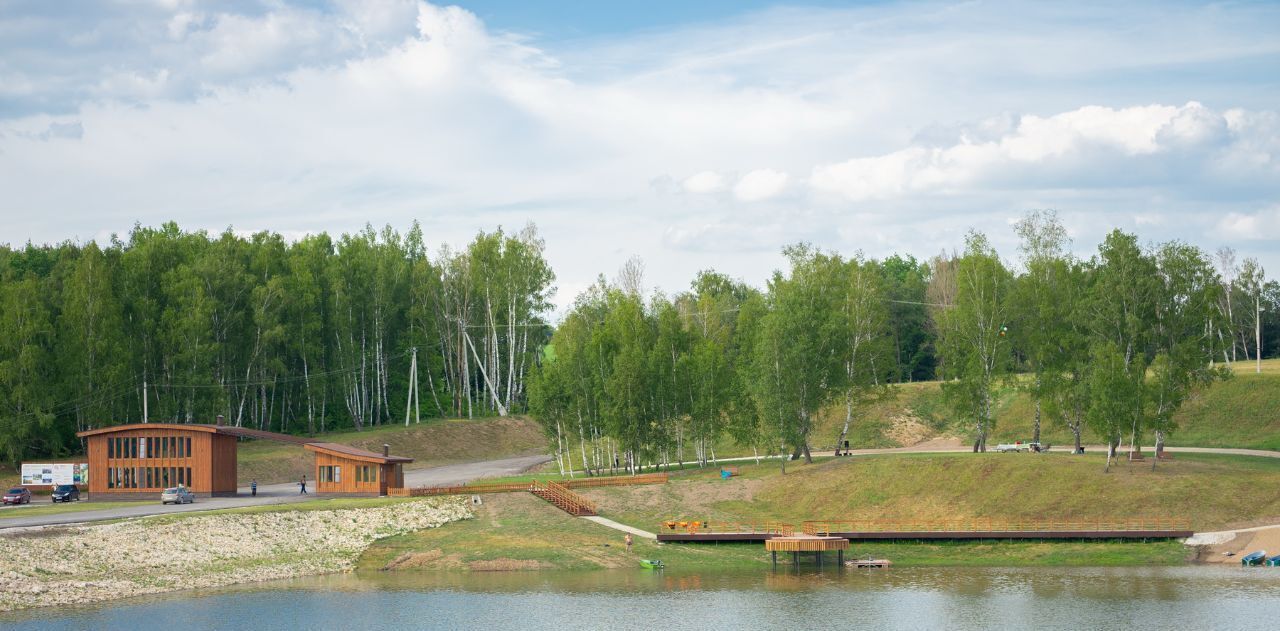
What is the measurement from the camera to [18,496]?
84.3 metres

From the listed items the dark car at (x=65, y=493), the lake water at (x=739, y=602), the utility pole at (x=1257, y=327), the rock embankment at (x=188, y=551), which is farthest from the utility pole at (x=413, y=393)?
the utility pole at (x=1257, y=327)

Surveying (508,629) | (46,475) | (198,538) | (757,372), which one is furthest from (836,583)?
(46,475)

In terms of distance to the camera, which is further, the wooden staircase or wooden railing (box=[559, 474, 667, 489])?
wooden railing (box=[559, 474, 667, 489])

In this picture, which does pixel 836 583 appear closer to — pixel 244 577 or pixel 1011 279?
pixel 244 577

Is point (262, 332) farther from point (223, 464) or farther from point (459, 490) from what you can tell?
point (459, 490)

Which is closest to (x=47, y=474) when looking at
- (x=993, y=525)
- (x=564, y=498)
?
(x=564, y=498)

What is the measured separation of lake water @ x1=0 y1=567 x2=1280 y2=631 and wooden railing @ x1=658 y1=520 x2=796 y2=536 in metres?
7.42

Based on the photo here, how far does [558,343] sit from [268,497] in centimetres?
4339

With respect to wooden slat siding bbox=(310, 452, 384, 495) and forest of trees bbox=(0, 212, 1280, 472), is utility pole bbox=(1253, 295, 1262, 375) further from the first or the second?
wooden slat siding bbox=(310, 452, 384, 495)

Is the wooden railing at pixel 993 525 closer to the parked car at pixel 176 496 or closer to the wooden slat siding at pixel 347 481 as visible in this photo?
the wooden slat siding at pixel 347 481

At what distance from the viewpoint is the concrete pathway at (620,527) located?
73500mm

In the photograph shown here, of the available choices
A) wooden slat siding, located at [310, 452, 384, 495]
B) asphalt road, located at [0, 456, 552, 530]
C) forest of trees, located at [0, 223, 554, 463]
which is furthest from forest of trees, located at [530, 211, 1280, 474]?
forest of trees, located at [0, 223, 554, 463]

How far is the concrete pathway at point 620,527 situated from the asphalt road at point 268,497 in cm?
1811

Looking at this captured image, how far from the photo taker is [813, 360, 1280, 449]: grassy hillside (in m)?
90.6
